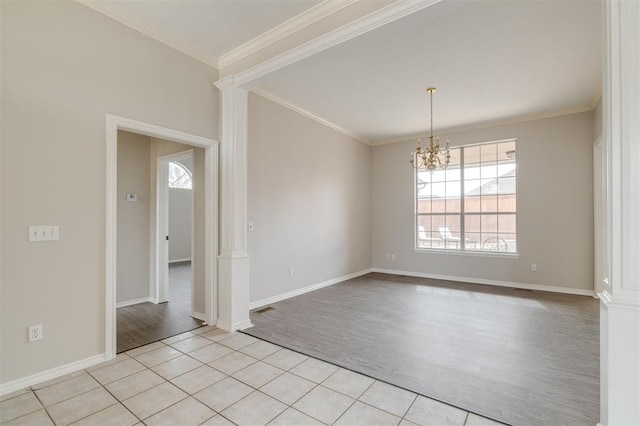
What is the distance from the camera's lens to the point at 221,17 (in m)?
2.73

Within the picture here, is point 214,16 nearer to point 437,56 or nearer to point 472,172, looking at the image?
point 437,56

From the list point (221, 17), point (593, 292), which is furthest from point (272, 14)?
point (593, 292)

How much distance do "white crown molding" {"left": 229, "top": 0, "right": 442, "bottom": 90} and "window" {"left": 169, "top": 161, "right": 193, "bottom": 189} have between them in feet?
20.8

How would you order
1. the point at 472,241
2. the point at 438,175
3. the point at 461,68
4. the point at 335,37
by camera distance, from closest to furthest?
the point at 335,37 < the point at 461,68 < the point at 472,241 < the point at 438,175

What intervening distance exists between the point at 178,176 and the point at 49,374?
7.27 meters

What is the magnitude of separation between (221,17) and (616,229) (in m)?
3.31

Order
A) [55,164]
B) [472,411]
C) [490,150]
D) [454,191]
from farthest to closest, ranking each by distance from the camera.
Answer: [454,191]
[490,150]
[55,164]
[472,411]

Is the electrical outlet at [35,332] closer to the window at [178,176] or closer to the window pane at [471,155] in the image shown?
the window pane at [471,155]

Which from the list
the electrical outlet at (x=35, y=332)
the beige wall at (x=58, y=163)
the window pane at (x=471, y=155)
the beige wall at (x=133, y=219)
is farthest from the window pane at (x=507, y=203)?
the electrical outlet at (x=35, y=332)

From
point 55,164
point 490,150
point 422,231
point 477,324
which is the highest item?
point 490,150

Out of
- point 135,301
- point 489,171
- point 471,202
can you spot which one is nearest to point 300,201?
point 135,301

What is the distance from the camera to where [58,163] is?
234 cm

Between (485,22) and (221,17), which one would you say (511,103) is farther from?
(221,17)

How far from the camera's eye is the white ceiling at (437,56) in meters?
2.55
